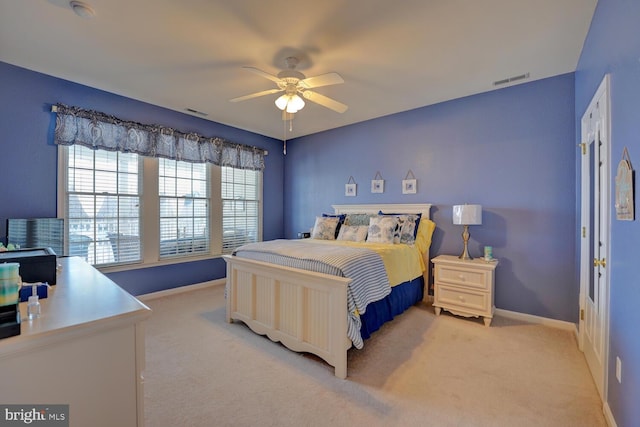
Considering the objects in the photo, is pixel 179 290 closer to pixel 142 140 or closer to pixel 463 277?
pixel 142 140

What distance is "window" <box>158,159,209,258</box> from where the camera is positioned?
419 cm

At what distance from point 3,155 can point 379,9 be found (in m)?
3.93

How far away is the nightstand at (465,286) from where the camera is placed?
308 cm

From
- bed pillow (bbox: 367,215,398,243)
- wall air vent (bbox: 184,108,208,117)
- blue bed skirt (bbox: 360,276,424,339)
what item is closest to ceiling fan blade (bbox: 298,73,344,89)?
bed pillow (bbox: 367,215,398,243)

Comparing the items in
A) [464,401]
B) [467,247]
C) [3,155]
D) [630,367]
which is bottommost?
[464,401]

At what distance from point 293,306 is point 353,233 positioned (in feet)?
5.80

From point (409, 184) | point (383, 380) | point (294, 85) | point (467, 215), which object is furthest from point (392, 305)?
point (294, 85)

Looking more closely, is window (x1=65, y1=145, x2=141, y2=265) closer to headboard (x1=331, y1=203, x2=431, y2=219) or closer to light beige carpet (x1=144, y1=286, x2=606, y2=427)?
light beige carpet (x1=144, y1=286, x2=606, y2=427)

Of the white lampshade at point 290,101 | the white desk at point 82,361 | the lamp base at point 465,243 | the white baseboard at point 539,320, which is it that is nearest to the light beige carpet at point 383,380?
the white baseboard at point 539,320

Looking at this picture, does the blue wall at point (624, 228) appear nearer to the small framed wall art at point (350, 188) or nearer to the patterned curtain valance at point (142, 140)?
the small framed wall art at point (350, 188)

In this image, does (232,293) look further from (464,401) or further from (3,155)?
(3,155)

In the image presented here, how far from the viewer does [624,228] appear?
1.52 metres

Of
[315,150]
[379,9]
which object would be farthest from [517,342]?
[315,150]

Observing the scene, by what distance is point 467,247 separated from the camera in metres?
3.57
